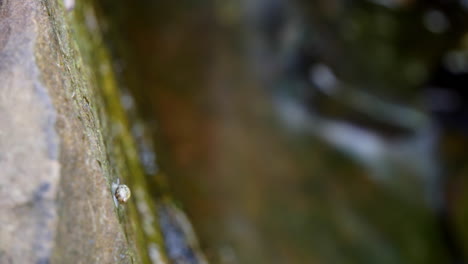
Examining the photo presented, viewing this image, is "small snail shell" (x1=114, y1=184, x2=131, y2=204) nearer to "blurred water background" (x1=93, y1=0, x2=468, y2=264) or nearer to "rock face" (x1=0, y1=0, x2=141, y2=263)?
"rock face" (x1=0, y1=0, x2=141, y2=263)

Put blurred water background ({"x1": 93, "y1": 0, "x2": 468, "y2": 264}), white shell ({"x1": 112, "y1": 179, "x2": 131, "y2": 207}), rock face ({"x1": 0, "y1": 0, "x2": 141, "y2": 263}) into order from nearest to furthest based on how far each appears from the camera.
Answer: rock face ({"x1": 0, "y1": 0, "x2": 141, "y2": 263}), white shell ({"x1": 112, "y1": 179, "x2": 131, "y2": 207}), blurred water background ({"x1": 93, "y1": 0, "x2": 468, "y2": 264})

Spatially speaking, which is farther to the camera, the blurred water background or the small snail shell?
the blurred water background

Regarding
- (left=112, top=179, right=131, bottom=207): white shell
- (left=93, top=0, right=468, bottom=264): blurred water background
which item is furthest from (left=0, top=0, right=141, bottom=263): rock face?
(left=93, top=0, right=468, bottom=264): blurred water background

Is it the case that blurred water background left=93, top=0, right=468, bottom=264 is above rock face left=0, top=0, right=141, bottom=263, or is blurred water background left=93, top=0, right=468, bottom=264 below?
above

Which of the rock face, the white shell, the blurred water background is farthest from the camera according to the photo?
the blurred water background

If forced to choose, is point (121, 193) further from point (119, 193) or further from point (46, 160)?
point (46, 160)

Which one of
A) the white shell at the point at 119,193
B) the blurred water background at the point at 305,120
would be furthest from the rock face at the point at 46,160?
the blurred water background at the point at 305,120

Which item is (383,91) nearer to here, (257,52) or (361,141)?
(361,141)

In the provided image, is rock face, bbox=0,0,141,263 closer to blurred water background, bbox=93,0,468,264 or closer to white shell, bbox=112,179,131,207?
white shell, bbox=112,179,131,207

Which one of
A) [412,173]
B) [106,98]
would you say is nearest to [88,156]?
[106,98]
